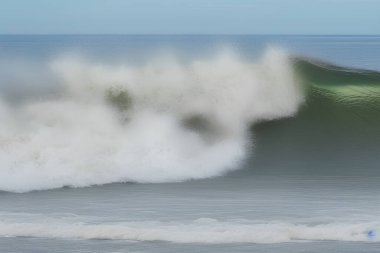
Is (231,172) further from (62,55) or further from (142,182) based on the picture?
(62,55)

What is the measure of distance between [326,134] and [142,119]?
85.0 inches

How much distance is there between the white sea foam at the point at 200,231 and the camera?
5.64 meters

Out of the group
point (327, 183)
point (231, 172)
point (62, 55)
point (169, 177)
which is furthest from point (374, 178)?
point (62, 55)

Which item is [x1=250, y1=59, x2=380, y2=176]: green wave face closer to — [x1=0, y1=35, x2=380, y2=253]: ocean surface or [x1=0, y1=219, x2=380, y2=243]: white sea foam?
[x1=0, y1=35, x2=380, y2=253]: ocean surface

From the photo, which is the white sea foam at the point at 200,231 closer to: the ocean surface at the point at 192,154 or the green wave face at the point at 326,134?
the ocean surface at the point at 192,154

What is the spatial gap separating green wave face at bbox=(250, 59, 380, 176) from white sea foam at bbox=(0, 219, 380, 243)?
95.5 inches

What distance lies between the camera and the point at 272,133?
948cm

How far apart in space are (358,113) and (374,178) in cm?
240

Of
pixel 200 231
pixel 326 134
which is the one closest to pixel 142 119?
pixel 326 134

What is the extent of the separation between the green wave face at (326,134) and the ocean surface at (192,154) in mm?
22

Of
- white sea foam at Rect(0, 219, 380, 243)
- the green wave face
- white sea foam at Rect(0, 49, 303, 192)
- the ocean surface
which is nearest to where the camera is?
white sea foam at Rect(0, 219, 380, 243)

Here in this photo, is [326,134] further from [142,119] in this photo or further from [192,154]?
[142,119]

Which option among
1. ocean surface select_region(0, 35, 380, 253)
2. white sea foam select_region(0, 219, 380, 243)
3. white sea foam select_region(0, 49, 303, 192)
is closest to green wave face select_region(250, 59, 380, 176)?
ocean surface select_region(0, 35, 380, 253)

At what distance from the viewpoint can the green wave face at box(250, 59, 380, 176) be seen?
28.0 ft
